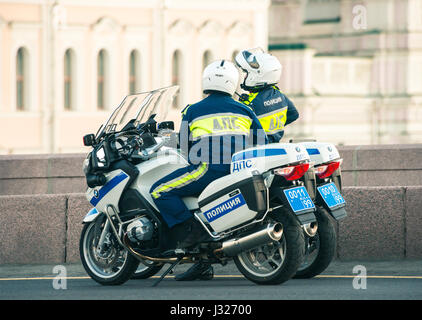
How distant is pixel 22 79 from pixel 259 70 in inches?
1374

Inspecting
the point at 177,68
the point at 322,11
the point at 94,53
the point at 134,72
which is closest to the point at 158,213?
the point at 94,53

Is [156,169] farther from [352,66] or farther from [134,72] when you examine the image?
[352,66]

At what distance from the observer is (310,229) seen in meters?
10.1

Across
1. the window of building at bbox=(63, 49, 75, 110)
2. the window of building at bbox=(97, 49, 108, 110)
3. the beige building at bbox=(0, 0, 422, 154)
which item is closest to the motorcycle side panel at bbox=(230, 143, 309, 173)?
the beige building at bbox=(0, 0, 422, 154)

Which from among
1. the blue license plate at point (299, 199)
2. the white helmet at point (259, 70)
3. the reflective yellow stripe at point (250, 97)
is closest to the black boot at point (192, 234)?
the blue license plate at point (299, 199)

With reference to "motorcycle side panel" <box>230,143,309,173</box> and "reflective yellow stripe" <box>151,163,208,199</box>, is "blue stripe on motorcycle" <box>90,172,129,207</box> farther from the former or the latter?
"motorcycle side panel" <box>230,143,309,173</box>

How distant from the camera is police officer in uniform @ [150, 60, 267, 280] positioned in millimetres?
10172

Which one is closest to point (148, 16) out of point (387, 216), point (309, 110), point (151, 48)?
point (151, 48)

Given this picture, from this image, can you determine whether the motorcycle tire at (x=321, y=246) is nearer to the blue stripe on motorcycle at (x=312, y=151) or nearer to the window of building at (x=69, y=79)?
the blue stripe on motorcycle at (x=312, y=151)

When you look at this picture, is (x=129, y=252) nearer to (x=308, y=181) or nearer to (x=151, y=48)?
(x=308, y=181)

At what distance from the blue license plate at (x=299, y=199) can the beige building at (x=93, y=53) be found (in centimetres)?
3506

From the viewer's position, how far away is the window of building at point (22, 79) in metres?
45.5

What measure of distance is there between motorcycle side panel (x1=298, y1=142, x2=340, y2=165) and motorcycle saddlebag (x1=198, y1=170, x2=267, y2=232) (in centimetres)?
99

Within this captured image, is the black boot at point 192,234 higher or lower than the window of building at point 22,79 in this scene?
lower
